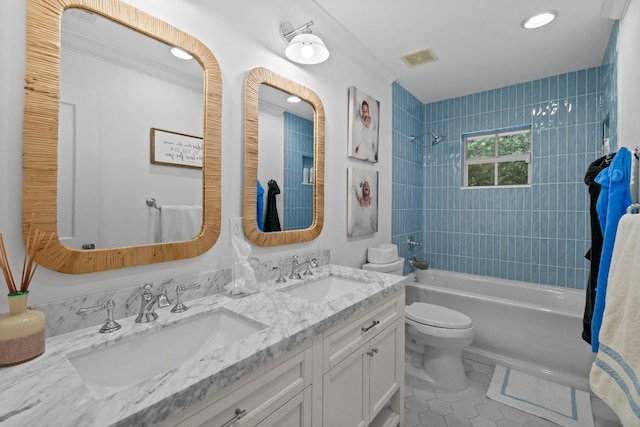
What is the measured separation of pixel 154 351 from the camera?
965 millimetres

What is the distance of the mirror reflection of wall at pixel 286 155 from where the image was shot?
5.16ft

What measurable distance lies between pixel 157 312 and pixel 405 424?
1.58 m

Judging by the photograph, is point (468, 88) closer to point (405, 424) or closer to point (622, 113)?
point (622, 113)

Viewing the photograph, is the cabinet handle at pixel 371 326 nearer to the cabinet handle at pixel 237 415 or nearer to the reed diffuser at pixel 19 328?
the cabinet handle at pixel 237 415

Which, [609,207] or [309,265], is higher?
[609,207]

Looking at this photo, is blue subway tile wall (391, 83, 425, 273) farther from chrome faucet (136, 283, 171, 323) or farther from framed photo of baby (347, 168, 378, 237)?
chrome faucet (136, 283, 171, 323)

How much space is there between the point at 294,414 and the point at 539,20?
265cm

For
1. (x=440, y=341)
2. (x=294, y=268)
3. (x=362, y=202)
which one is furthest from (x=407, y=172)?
(x=294, y=268)

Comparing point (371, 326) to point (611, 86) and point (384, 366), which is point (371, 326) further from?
point (611, 86)

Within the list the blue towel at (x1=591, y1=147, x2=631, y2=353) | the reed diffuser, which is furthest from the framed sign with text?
the blue towel at (x1=591, y1=147, x2=631, y2=353)

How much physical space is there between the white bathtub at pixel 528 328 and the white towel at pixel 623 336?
4.59ft

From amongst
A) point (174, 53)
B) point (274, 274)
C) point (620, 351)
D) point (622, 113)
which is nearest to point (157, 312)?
point (274, 274)

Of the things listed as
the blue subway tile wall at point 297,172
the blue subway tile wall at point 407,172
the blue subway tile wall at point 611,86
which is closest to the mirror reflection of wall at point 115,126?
the blue subway tile wall at point 297,172

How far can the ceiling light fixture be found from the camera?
1545 millimetres
